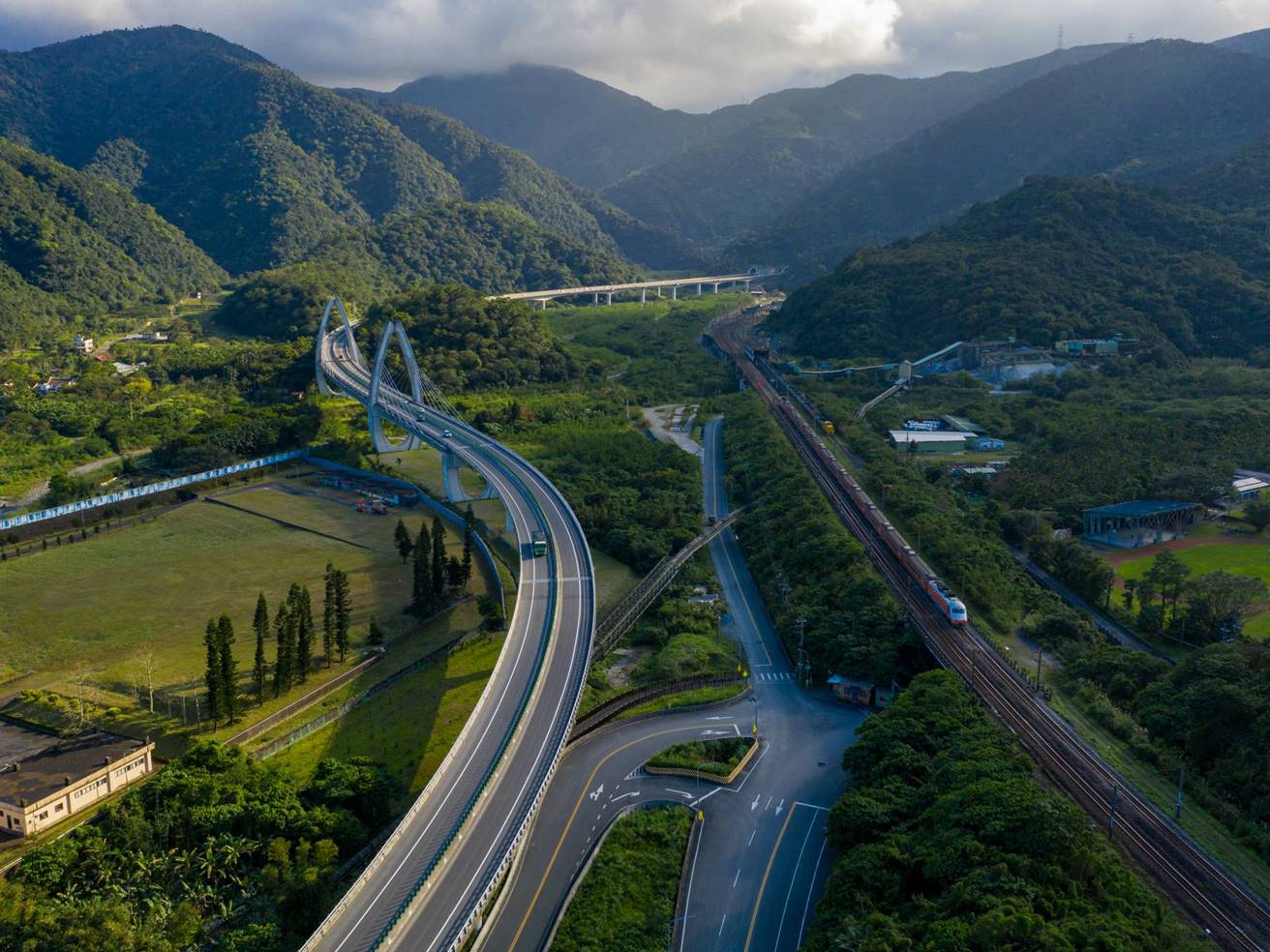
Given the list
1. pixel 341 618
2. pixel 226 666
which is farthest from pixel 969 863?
pixel 341 618

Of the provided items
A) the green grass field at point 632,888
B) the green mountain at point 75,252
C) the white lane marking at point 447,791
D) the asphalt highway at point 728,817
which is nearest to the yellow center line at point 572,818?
the asphalt highway at point 728,817

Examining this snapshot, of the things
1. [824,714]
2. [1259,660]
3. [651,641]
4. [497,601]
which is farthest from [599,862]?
[1259,660]

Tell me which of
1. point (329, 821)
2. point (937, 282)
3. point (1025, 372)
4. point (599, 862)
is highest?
point (937, 282)

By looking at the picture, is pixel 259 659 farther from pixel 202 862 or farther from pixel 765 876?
pixel 765 876

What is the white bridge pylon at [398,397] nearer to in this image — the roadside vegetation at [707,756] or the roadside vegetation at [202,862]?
the roadside vegetation at [707,756]

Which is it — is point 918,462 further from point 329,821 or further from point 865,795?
point 329,821

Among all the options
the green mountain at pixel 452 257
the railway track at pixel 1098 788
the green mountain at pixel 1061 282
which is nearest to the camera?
the railway track at pixel 1098 788
